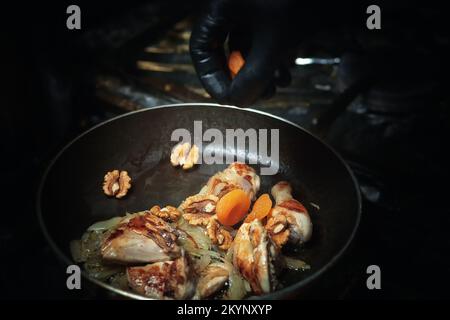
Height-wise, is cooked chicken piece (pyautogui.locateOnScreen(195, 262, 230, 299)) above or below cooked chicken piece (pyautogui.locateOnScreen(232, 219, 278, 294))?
below

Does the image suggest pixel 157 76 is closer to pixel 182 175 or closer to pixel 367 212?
pixel 182 175

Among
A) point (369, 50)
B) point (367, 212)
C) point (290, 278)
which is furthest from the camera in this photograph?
point (369, 50)

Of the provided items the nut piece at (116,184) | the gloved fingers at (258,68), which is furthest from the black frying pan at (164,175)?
the gloved fingers at (258,68)

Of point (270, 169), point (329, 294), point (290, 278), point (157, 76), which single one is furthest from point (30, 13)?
point (329, 294)

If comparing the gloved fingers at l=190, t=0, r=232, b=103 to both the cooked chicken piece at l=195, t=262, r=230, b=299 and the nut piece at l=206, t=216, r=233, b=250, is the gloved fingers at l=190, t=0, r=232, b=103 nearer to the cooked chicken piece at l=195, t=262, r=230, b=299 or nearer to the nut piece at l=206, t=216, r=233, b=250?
the nut piece at l=206, t=216, r=233, b=250

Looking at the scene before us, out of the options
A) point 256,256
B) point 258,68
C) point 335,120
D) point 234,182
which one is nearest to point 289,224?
point 256,256

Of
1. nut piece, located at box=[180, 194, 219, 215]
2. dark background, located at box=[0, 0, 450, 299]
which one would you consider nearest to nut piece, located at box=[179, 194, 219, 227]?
nut piece, located at box=[180, 194, 219, 215]

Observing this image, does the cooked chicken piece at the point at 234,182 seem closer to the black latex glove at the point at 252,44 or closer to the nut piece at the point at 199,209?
the nut piece at the point at 199,209
